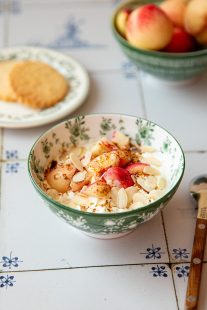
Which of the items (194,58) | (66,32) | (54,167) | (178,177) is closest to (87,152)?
(54,167)

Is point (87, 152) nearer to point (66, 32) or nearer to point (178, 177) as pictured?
point (178, 177)

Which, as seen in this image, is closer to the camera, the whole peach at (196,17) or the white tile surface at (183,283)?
the white tile surface at (183,283)

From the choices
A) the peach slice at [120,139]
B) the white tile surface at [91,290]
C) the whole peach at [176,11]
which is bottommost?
the white tile surface at [91,290]

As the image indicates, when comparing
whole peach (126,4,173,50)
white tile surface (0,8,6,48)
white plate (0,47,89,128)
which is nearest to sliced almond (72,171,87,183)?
white plate (0,47,89,128)

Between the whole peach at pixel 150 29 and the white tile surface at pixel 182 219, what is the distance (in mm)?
251

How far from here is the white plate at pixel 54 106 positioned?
96 centimetres

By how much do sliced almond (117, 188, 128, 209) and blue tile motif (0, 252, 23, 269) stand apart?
17 cm

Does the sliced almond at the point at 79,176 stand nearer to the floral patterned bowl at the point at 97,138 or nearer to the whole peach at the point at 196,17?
the floral patterned bowl at the point at 97,138

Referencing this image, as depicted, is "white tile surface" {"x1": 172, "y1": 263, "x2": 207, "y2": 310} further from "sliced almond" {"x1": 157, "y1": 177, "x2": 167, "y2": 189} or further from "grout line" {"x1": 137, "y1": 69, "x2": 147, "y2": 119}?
"grout line" {"x1": 137, "y1": 69, "x2": 147, "y2": 119}

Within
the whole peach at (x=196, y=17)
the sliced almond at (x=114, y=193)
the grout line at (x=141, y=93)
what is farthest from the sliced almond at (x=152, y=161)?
the whole peach at (x=196, y=17)

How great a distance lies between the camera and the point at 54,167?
80cm

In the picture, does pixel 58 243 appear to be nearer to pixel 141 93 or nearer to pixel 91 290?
pixel 91 290

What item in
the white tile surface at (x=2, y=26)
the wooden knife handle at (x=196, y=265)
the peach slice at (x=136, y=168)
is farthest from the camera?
the white tile surface at (x=2, y=26)

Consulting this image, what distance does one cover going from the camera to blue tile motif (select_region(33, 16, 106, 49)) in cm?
121
